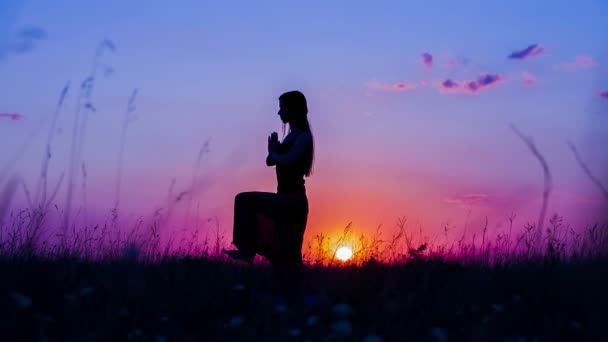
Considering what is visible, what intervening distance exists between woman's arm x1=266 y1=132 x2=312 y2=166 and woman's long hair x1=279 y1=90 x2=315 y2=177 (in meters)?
0.10

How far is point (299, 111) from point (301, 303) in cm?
225

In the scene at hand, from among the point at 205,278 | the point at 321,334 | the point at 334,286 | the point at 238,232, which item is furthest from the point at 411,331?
the point at 238,232

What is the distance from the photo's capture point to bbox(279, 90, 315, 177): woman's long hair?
319 inches

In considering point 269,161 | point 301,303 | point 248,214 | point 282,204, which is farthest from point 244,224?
point 301,303

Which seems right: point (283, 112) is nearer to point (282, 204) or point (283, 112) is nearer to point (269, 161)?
point (269, 161)

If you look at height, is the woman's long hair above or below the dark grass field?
above

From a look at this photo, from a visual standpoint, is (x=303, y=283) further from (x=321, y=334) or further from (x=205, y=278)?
(x=321, y=334)

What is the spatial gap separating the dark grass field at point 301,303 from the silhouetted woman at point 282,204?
0.32 m

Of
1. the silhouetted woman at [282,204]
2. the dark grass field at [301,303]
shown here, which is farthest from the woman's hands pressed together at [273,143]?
the dark grass field at [301,303]

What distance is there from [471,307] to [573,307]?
96 centimetres

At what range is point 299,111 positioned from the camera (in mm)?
8109

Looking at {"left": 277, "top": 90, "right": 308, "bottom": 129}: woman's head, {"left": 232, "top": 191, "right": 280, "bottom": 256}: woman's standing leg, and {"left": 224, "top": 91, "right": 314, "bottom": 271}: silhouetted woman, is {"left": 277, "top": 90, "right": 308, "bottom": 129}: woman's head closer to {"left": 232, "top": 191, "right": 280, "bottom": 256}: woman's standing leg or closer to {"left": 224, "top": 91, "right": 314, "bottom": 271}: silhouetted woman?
{"left": 224, "top": 91, "right": 314, "bottom": 271}: silhouetted woman

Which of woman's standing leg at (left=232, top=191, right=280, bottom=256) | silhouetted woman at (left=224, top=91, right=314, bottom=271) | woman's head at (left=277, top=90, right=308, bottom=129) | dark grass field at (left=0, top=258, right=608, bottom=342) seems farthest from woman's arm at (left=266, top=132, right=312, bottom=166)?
dark grass field at (left=0, top=258, right=608, bottom=342)

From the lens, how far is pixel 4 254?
7727mm
